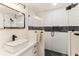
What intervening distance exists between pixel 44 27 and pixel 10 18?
1.82ft

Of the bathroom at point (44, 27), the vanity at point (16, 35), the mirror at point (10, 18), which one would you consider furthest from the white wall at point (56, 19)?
the mirror at point (10, 18)

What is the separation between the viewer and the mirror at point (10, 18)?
985mm

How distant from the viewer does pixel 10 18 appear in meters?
1.05

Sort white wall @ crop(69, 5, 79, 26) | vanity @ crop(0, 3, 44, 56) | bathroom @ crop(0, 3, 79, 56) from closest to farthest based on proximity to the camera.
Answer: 1. vanity @ crop(0, 3, 44, 56)
2. bathroom @ crop(0, 3, 79, 56)
3. white wall @ crop(69, 5, 79, 26)

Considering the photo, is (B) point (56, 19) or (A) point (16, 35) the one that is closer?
(A) point (16, 35)

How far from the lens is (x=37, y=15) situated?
4.01 ft

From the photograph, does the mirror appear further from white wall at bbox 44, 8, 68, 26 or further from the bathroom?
white wall at bbox 44, 8, 68, 26

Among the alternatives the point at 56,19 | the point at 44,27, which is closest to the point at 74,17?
the point at 56,19

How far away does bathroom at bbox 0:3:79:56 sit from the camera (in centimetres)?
110

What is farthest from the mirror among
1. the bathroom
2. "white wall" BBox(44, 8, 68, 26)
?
"white wall" BBox(44, 8, 68, 26)

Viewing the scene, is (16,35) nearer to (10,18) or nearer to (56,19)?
(10,18)

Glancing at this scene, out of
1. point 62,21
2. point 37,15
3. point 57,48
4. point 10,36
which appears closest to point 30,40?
point 10,36

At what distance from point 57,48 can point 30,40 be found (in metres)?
0.54

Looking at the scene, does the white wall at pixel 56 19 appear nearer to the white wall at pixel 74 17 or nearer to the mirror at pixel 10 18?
the white wall at pixel 74 17
